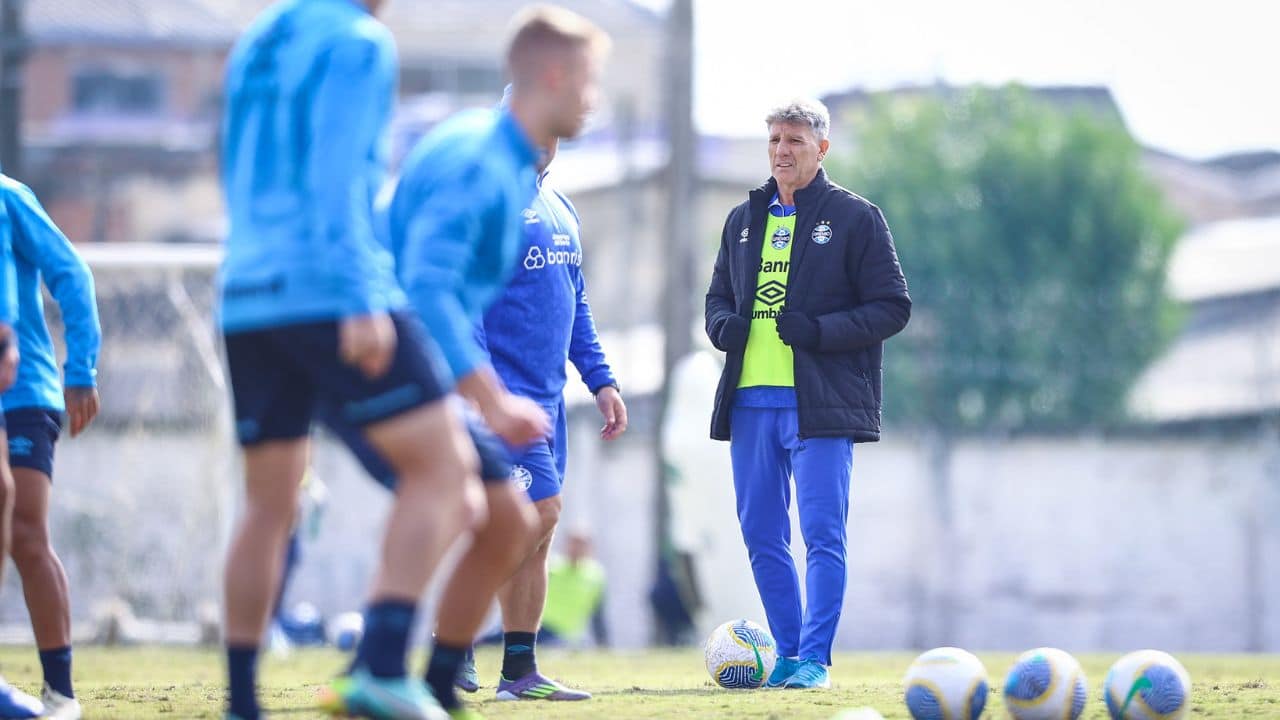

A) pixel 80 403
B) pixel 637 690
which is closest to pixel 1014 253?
pixel 637 690

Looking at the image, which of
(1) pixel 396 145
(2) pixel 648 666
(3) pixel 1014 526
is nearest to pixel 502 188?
(2) pixel 648 666

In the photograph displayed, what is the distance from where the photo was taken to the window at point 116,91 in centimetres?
5400

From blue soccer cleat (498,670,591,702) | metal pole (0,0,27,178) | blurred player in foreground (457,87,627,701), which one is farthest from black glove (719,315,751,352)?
metal pole (0,0,27,178)

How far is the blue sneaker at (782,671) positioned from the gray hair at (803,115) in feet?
7.42

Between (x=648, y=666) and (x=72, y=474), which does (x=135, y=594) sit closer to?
(x=72, y=474)

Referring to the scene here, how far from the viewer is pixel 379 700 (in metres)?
4.34

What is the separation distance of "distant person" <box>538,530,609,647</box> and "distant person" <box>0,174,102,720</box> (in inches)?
549

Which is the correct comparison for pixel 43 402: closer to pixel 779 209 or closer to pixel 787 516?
pixel 787 516

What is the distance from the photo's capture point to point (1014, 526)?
24094 mm

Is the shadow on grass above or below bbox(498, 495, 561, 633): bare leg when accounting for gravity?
below

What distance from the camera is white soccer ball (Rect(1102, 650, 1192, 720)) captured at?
18.8ft

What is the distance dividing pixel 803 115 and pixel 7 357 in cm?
349

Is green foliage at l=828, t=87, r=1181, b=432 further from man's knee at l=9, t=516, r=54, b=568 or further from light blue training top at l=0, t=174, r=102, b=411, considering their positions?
man's knee at l=9, t=516, r=54, b=568

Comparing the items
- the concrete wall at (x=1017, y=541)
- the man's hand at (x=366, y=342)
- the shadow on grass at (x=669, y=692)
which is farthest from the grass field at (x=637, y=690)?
Answer: the concrete wall at (x=1017, y=541)
